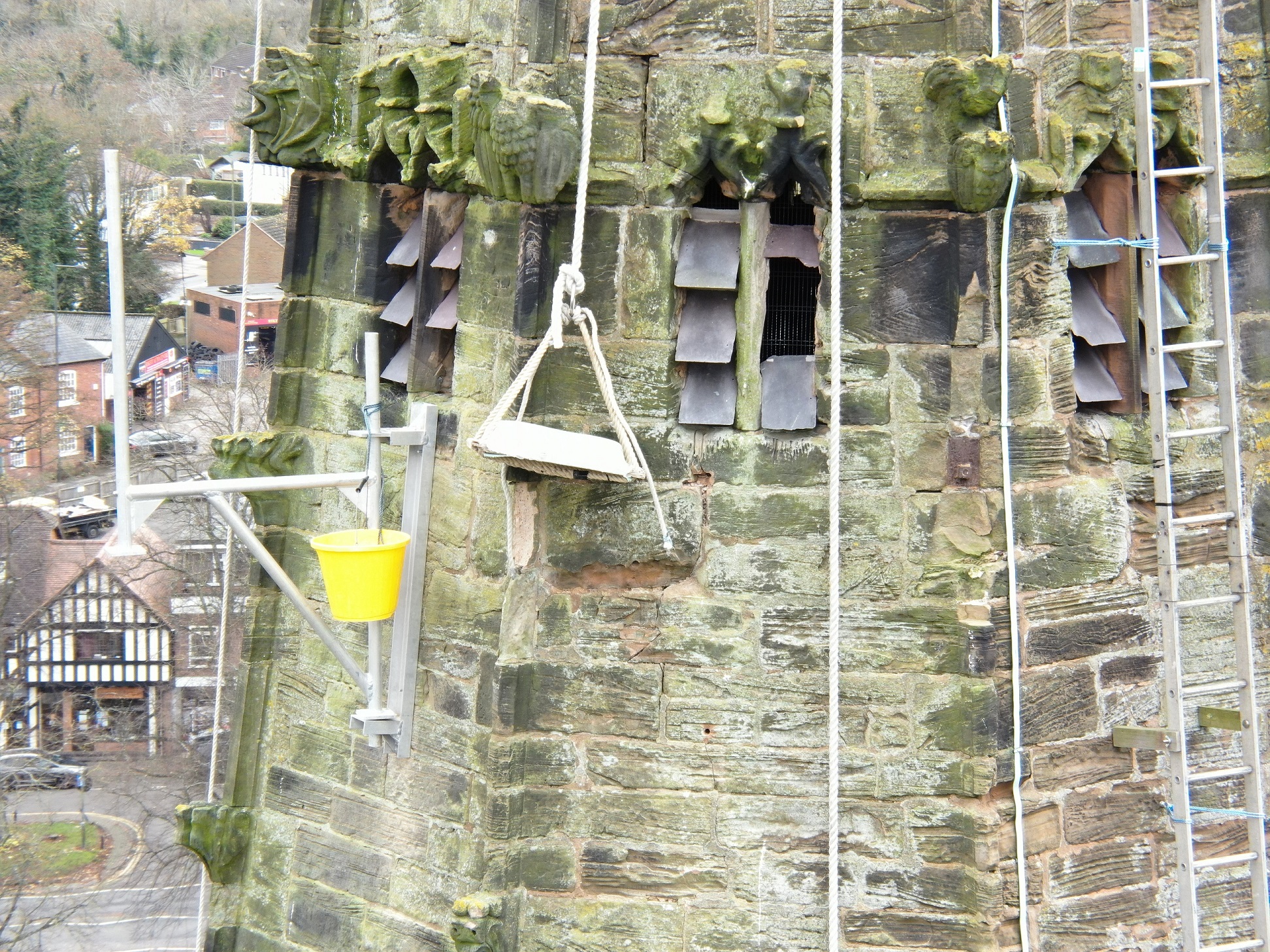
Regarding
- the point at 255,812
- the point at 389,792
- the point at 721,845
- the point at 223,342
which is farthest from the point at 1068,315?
the point at 223,342

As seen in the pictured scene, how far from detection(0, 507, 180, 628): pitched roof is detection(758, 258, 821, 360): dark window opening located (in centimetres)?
2178

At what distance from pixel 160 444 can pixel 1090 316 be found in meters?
24.7

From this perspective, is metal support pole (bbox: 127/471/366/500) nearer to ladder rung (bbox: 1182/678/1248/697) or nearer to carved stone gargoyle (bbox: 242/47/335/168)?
carved stone gargoyle (bbox: 242/47/335/168)

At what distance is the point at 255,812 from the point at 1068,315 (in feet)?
11.2

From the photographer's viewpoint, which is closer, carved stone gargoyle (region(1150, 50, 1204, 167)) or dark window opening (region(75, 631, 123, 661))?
carved stone gargoyle (region(1150, 50, 1204, 167))

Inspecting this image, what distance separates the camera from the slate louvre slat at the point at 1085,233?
13.3 feet

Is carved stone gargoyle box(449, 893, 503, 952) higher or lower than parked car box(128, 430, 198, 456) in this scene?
lower

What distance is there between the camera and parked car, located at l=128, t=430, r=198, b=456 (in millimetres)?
25203

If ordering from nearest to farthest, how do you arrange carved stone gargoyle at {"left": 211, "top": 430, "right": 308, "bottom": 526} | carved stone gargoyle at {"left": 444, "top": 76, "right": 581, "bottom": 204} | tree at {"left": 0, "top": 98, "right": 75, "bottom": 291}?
1. carved stone gargoyle at {"left": 444, "top": 76, "right": 581, "bottom": 204}
2. carved stone gargoyle at {"left": 211, "top": 430, "right": 308, "bottom": 526}
3. tree at {"left": 0, "top": 98, "right": 75, "bottom": 291}

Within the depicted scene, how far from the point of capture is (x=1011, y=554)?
392 cm

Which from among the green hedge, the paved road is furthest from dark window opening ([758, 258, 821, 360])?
the green hedge

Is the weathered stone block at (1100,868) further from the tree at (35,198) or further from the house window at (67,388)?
the tree at (35,198)

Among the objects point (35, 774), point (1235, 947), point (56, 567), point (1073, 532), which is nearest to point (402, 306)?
point (1073, 532)

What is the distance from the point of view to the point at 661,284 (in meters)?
3.99
